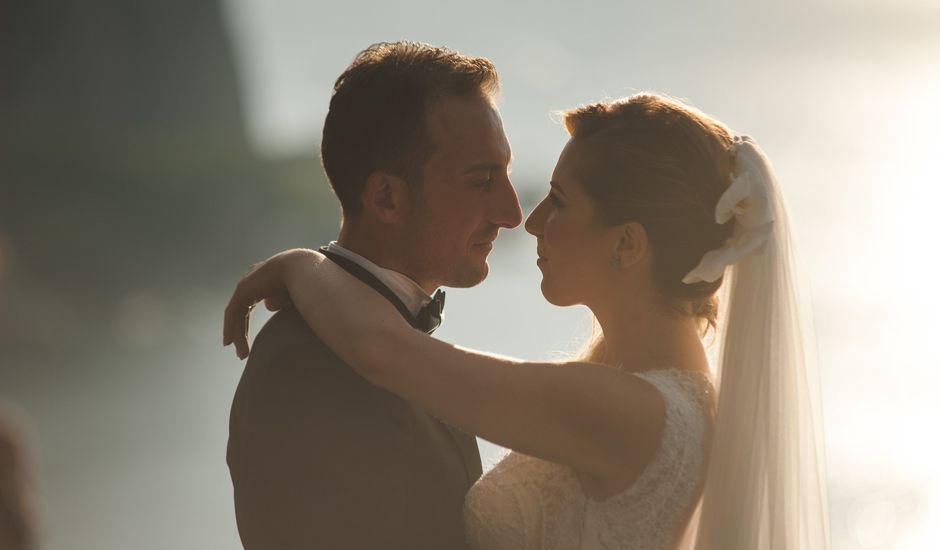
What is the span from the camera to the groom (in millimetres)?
3131

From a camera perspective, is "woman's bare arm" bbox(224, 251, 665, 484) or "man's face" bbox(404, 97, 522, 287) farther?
"man's face" bbox(404, 97, 522, 287)

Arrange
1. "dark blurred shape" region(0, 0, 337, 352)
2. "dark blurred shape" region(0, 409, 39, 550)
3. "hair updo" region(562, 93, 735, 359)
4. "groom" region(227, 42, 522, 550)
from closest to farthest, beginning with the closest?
1. "dark blurred shape" region(0, 409, 39, 550)
2. "groom" region(227, 42, 522, 550)
3. "hair updo" region(562, 93, 735, 359)
4. "dark blurred shape" region(0, 0, 337, 352)

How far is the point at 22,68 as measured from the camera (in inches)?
2453

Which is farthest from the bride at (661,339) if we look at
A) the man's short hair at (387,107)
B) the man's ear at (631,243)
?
the man's short hair at (387,107)

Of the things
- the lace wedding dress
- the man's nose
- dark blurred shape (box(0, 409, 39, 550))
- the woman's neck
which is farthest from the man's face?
dark blurred shape (box(0, 409, 39, 550))

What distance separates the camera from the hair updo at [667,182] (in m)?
3.30

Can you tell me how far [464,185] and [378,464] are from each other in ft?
2.94

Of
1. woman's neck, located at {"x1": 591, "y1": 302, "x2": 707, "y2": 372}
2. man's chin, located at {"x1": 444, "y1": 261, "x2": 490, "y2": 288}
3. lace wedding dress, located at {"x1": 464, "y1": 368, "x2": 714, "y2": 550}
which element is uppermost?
man's chin, located at {"x1": 444, "y1": 261, "x2": 490, "y2": 288}

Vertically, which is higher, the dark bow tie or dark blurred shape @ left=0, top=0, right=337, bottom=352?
the dark bow tie

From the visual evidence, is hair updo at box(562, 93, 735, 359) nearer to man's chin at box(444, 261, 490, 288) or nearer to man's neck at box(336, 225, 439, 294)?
man's chin at box(444, 261, 490, 288)

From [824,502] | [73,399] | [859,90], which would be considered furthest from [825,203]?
[824,502]

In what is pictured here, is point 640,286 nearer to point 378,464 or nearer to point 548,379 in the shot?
point 548,379

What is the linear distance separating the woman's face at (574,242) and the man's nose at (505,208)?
0.58 feet

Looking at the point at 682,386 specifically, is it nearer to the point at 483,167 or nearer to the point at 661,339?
the point at 661,339
